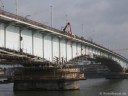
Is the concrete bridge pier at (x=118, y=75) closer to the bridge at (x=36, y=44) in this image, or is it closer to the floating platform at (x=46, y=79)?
the bridge at (x=36, y=44)

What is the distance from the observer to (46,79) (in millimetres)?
65562

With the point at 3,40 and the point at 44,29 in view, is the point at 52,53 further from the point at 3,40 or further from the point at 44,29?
the point at 3,40

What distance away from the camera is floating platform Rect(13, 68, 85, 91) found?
65.3 m

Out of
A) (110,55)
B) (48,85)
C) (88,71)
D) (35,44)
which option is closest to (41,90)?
(48,85)

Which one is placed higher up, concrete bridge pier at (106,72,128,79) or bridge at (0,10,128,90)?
bridge at (0,10,128,90)

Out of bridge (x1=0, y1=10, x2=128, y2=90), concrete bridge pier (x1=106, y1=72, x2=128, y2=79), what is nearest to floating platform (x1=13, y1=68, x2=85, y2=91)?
bridge (x1=0, y1=10, x2=128, y2=90)

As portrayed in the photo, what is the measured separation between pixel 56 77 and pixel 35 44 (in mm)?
10930

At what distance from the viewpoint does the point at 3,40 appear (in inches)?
1881

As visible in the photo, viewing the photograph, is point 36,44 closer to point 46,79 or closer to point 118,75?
point 46,79

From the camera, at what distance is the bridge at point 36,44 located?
1927 inches

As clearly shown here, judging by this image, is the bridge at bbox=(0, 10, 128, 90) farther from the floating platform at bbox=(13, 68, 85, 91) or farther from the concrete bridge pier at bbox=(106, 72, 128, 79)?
the concrete bridge pier at bbox=(106, 72, 128, 79)

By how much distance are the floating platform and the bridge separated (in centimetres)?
146

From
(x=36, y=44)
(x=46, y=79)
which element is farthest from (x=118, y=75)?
(x=36, y=44)

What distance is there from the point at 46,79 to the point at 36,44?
10737 mm
